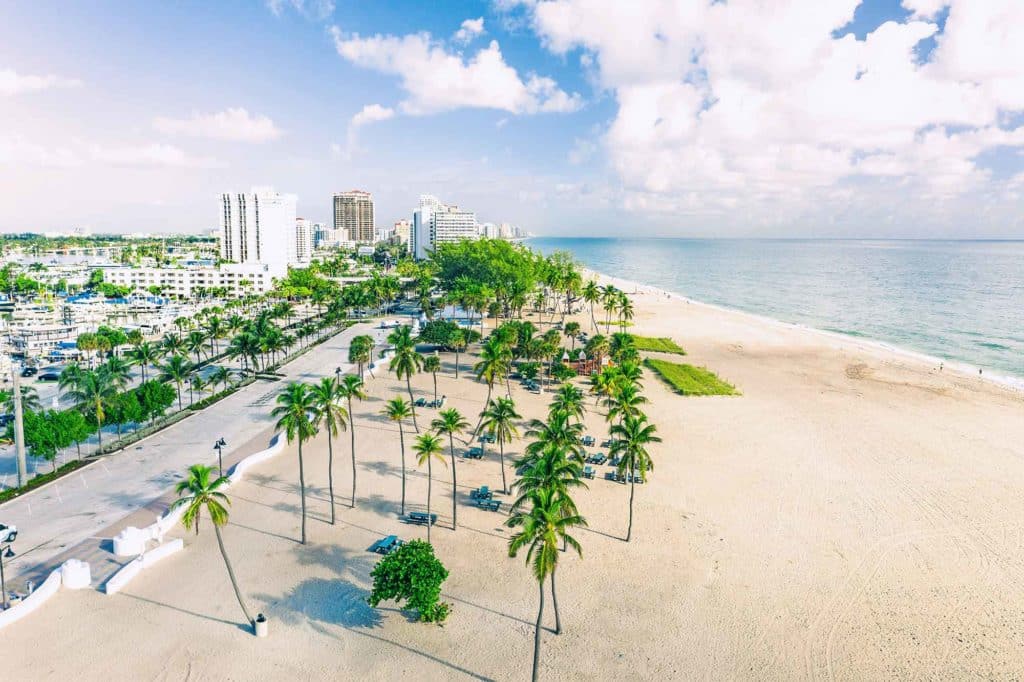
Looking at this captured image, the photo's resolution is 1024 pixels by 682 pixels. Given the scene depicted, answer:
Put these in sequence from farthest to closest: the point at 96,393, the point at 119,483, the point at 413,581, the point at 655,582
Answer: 1. the point at 96,393
2. the point at 119,483
3. the point at 655,582
4. the point at 413,581

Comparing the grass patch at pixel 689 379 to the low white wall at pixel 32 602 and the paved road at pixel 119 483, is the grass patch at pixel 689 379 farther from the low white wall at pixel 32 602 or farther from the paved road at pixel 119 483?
the low white wall at pixel 32 602

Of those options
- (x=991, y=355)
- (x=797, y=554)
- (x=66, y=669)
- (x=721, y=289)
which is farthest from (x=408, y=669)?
(x=721, y=289)

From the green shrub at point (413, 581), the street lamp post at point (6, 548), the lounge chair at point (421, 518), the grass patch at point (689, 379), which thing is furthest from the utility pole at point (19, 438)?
the grass patch at point (689, 379)

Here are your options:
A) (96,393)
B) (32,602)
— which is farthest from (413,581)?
(96,393)

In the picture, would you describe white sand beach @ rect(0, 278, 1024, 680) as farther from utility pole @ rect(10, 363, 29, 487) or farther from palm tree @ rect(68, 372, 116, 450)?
utility pole @ rect(10, 363, 29, 487)

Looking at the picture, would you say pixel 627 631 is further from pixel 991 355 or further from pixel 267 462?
pixel 991 355

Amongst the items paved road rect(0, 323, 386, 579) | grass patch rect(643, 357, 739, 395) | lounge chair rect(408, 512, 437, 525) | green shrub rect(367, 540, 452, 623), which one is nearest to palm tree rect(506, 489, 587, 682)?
green shrub rect(367, 540, 452, 623)

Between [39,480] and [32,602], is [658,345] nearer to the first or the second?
[39,480]
